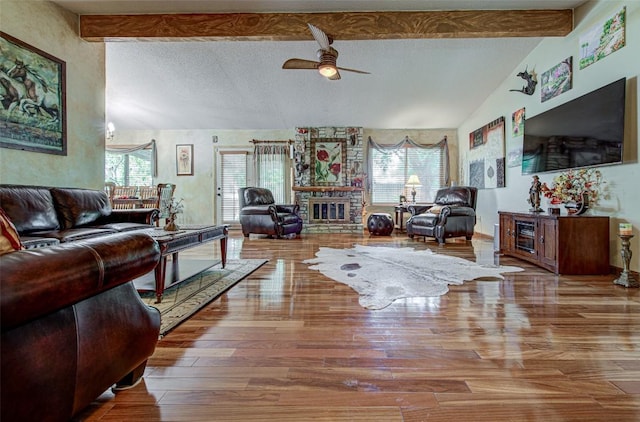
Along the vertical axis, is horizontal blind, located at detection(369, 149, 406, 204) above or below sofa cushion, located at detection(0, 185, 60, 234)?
above

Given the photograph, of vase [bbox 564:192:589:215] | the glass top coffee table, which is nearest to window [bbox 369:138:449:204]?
vase [bbox 564:192:589:215]

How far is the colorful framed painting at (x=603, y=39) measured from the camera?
3.11 meters

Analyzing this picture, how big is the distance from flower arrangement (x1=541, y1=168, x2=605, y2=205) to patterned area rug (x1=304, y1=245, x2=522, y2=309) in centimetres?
96

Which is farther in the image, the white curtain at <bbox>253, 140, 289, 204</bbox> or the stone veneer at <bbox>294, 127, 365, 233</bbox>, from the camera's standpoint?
the white curtain at <bbox>253, 140, 289, 204</bbox>

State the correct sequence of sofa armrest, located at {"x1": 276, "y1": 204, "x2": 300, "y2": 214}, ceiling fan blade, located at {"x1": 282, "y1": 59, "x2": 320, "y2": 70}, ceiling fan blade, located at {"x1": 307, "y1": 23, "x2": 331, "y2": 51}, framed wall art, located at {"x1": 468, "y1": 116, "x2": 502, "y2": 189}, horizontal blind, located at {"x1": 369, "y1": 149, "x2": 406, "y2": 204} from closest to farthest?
ceiling fan blade, located at {"x1": 307, "y1": 23, "x2": 331, "y2": 51}
ceiling fan blade, located at {"x1": 282, "y1": 59, "x2": 320, "y2": 70}
framed wall art, located at {"x1": 468, "y1": 116, "x2": 502, "y2": 189}
sofa armrest, located at {"x1": 276, "y1": 204, "x2": 300, "y2": 214}
horizontal blind, located at {"x1": 369, "y1": 149, "x2": 406, "y2": 204}

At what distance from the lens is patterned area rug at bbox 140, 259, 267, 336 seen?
209 cm

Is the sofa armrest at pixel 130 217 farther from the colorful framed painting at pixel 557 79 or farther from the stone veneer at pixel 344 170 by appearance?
the colorful framed painting at pixel 557 79

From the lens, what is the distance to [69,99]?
12.0 ft

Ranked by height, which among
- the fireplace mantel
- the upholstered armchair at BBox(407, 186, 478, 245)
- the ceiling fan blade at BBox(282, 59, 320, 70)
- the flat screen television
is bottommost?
the upholstered armchair at BBox(407, 186, 478, 245)

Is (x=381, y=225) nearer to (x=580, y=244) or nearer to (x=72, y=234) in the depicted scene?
(x=580, y=244)

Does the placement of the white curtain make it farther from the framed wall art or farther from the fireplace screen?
the framed wall art

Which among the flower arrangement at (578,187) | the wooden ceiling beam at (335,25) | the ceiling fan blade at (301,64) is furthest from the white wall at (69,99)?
the flower arrangement at (578,187)

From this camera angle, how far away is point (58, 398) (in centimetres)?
93

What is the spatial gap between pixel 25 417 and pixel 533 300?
2.92m
